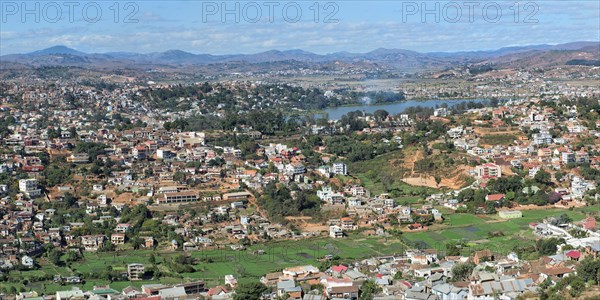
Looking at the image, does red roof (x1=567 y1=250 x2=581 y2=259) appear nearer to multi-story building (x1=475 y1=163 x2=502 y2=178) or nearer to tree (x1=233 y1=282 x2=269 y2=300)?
tree (x1=233 y1=282 x2=269 y2=300)

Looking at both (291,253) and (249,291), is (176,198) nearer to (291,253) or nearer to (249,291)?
(291,253)

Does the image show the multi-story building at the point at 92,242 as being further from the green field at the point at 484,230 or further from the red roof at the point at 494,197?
the red roof at the point at 494,197

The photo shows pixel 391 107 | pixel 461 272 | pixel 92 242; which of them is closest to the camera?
pixel 461 272

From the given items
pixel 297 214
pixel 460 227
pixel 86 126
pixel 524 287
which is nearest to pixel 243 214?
pixel 297 214

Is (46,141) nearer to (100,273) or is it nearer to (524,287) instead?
(100,273)

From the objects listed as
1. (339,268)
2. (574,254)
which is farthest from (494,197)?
(339,268)

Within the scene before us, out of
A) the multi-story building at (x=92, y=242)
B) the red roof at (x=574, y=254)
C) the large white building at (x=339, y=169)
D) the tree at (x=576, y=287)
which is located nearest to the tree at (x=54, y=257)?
the multi-story building at (x=92, y=242)
